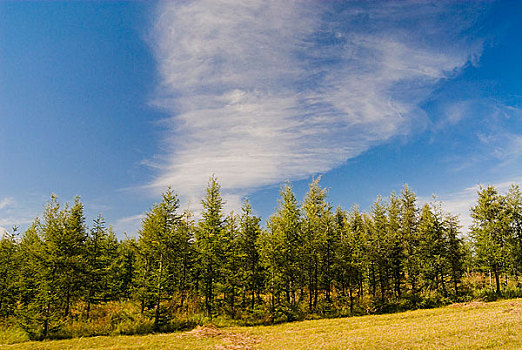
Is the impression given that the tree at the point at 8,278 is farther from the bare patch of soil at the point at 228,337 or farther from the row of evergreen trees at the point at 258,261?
the bare patch of soil at the point at 228,337

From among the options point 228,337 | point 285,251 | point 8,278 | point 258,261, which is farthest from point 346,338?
point 8,278

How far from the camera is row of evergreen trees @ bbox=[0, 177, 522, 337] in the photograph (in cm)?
3119

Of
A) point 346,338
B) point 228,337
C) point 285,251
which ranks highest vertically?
point 285,251

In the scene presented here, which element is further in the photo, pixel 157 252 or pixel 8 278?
pixel 8 278

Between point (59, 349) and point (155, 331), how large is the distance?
9493mm

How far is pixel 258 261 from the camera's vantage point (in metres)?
41.3

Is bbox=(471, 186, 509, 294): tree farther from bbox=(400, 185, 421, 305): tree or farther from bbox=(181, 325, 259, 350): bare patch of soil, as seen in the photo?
bbox=(181, 325, 259, 350): bare patch of soil

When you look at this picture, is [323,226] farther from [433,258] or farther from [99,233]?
[99,233]

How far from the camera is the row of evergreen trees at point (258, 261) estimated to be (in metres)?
31.2

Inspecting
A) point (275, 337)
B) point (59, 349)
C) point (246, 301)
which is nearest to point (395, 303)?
point (246, 301)

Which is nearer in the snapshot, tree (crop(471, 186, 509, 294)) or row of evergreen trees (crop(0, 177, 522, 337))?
row of evergreen trees (crop(0, 177, 522, 337))

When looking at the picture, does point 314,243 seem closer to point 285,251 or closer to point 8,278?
point 285,251

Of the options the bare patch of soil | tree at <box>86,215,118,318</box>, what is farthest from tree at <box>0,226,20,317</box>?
the bare patch of soil

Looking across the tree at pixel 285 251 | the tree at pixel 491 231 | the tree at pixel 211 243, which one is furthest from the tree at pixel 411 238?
the tree at pixel 211 243
